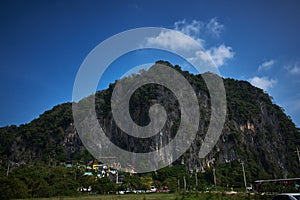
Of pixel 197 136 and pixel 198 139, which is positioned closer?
pixel 198 139

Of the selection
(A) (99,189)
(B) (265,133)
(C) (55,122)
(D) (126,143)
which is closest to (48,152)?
(C) (55,122)

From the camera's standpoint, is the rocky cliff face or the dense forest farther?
the rocky cliff face

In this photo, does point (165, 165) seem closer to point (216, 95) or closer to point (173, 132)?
point (173, 132)

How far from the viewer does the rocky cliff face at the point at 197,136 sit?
6875cm

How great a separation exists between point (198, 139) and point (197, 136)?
36.7 inches

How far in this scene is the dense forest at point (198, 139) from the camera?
208ft

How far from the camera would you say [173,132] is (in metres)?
67.8

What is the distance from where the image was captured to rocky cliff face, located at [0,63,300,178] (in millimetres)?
68750

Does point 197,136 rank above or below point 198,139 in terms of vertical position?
above

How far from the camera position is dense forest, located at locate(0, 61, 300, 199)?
63.3 meters

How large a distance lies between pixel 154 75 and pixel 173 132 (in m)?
17.6

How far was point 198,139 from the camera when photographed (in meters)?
68.8

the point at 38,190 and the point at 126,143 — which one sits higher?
the point at 126,143

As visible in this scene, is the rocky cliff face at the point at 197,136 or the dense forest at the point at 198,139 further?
the rocky cliff face at the point at 197,136
